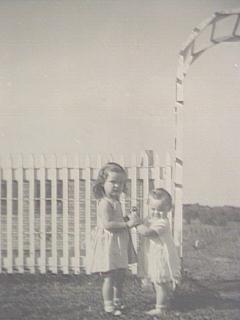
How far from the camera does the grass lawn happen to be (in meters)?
1.43

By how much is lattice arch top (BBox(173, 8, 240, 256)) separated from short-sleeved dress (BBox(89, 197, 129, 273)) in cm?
17

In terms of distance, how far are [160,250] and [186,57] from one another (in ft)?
2.01

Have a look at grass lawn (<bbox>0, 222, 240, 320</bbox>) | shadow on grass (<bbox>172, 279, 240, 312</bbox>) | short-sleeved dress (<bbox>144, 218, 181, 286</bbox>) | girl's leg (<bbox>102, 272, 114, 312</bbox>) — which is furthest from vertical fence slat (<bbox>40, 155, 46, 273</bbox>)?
shadow on grass (<bbox>172, 279, 240, 312</bbox>)

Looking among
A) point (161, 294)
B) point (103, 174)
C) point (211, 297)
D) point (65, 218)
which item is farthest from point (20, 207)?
point (211, 297)

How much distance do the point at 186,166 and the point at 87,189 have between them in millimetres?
320

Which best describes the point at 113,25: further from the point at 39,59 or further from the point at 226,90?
the point at 226,90

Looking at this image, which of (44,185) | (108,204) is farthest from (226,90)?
(44,185)

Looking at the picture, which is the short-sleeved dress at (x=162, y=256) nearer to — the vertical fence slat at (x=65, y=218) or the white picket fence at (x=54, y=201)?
the white picket fence at (x=54, y=201)

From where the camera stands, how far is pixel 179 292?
1.45 metres

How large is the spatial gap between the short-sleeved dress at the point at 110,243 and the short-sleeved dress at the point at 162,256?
8 cm

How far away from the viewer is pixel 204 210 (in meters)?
1.44

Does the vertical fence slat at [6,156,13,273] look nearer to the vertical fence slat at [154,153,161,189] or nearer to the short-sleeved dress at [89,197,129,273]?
the short-sleeved dress at [89,197,129,273]

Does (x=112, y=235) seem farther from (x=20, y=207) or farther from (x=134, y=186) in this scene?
(x=20, y=207)

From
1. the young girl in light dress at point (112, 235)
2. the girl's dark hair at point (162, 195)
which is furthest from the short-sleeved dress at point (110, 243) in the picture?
the girl's dark hair at point (162, 195)
